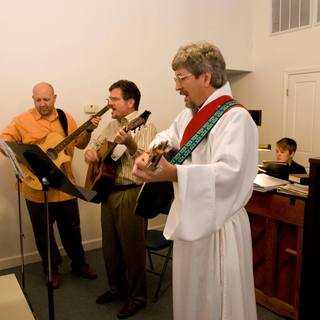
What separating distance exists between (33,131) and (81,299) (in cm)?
127

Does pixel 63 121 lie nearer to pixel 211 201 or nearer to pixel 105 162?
pixel 105 162

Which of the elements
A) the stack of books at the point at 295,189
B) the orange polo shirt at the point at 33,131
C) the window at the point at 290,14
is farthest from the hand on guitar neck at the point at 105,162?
the window at the point at 290,14

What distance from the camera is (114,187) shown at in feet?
8.06

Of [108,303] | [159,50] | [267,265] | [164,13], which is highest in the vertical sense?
[164,13]

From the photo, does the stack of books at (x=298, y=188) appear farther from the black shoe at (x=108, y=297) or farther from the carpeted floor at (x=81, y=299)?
the black shoe at (x=108, y=297)

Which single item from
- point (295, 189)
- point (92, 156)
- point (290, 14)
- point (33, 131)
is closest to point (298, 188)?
point (295, 189)

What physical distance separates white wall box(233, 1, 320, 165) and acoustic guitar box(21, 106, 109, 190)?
276cm

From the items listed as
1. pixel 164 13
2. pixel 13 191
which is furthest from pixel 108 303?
pixel 164 13

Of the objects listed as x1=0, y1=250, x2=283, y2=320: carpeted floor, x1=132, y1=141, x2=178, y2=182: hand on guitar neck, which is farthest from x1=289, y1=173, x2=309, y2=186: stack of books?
x1=132, y1=141, x2=178, y2=182: hand on guitar neck

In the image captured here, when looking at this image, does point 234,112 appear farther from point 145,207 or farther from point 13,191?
point 13,191

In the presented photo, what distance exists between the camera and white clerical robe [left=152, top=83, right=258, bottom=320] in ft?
4.26

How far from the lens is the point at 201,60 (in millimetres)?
1431

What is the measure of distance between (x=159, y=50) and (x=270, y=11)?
5.40ft

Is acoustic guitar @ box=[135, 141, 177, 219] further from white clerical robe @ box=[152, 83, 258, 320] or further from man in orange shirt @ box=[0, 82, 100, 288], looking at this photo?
man in orange shirt @ box=[0, 82, 100, 288]
